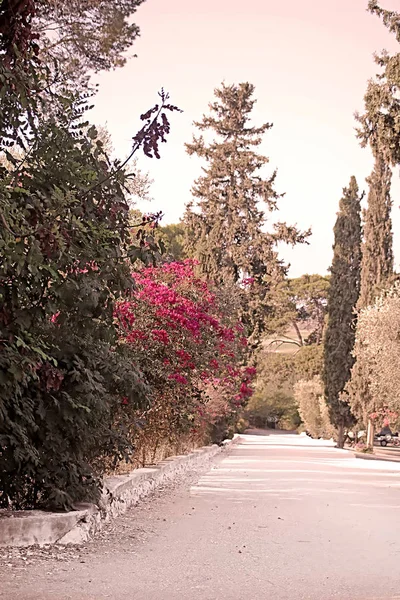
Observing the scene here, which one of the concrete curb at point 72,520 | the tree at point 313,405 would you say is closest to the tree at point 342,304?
the tree at point 313,405

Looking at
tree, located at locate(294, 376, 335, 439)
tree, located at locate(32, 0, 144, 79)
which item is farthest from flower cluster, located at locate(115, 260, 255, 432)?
tree, located at locate(294, 376, 335, 439)

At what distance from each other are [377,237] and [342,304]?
187 inches

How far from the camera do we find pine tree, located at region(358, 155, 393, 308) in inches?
1471

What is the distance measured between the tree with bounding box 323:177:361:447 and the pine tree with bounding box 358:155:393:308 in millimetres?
2663

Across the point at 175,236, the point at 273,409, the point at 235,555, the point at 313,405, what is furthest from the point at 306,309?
the point at 235,555

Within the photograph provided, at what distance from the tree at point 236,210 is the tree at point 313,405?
15.0m

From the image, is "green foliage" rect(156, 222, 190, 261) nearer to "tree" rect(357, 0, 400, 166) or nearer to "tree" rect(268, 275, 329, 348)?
"tree" rect(268, 275, 329, 348)

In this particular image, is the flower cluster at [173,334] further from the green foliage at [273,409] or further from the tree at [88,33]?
the green foliage at [273,409]

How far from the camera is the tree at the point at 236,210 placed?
1522 inches

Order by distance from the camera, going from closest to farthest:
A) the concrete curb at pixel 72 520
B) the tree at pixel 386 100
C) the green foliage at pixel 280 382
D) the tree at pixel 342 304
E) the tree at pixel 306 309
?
1. the concrete curb at pixel 72 520
2. the tree at pixel 386 100
3. the tree at pixel 342 304
4. the green foliage at pixel 280 382
5. the tree at pixel 306 309

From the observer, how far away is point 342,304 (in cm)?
4125

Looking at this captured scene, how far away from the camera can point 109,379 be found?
27.8ft

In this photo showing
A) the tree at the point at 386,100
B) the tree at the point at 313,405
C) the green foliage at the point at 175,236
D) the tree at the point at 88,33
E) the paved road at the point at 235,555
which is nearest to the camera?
the paved road at the point at 235,555

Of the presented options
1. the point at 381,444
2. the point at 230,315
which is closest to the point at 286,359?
the point at 381,444
